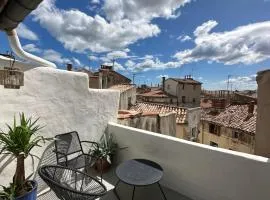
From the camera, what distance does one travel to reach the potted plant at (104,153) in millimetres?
4406

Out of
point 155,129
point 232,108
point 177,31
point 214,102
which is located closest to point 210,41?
point 177,31

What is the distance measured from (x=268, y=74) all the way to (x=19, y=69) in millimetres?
3932

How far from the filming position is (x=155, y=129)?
25.3 ft

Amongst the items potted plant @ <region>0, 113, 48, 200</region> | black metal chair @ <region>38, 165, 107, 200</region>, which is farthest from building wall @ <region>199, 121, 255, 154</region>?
potted plant @ <region>0, 113, 48, 200</region>

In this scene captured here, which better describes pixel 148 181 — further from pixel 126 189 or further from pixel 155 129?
pixel 155 129

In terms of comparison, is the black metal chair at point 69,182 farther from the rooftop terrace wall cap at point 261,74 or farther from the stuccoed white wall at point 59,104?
the rooftop terrace wall cap at point 261,74

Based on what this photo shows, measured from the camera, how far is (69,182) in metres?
3.49

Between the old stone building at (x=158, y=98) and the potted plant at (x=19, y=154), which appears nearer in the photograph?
the potted plant at (x=19, y=154)

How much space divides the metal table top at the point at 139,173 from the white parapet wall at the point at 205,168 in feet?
1.51

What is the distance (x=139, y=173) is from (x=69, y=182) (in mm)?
1241

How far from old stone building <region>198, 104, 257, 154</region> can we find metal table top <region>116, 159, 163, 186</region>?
1153cm

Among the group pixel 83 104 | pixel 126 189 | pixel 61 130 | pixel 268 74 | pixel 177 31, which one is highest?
pixel 177 31

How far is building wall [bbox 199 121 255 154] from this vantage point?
13081 mm

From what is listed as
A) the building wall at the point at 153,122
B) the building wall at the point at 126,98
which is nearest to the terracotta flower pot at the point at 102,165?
the building wall at the point at 153,122
